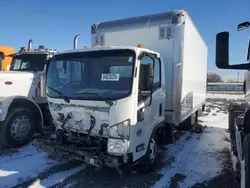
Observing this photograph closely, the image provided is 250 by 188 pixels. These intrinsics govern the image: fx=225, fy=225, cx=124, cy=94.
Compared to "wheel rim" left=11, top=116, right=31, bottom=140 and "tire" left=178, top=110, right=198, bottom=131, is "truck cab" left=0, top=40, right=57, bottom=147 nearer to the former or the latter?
"wheel rim" left=11, top=116, right=31, bottom=140

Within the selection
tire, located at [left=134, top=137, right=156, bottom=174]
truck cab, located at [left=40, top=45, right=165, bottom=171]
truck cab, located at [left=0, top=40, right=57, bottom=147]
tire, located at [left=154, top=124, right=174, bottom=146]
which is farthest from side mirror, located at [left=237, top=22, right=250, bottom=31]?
truck cab, located at [left=0, top=40, right=57, bottom=147]

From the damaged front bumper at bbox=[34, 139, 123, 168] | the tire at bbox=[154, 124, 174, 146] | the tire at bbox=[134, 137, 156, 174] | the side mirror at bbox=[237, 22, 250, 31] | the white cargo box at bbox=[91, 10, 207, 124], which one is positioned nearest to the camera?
the side mirror at bbox=[237, 22, 250, 31]

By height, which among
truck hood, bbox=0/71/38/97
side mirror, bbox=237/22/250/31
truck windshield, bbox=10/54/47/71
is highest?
side mirror, bbox=237/22/250/31

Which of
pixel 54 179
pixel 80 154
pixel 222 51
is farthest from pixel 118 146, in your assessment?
pixel 222 51

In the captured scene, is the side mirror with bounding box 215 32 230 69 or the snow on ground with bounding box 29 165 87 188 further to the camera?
the snow on ground with bounding box 29 165 87 188

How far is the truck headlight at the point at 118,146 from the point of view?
3.61m

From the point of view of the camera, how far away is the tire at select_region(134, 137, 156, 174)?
14.0ft

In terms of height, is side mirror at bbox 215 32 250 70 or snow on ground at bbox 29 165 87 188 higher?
side mirror at bbox 215 32 250 70

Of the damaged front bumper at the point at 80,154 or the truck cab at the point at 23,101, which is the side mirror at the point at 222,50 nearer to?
the damaged front bumper at the point at 80,154

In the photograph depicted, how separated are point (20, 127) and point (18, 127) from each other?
0.17ft

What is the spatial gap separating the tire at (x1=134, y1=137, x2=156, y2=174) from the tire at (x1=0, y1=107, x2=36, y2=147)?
3299 mm

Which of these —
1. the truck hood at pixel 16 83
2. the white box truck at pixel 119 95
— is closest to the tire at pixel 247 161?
the white box truck at pixel 119 95

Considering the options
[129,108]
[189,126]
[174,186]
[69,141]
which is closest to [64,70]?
[69,141]

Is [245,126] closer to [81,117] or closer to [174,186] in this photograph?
[174,186]
